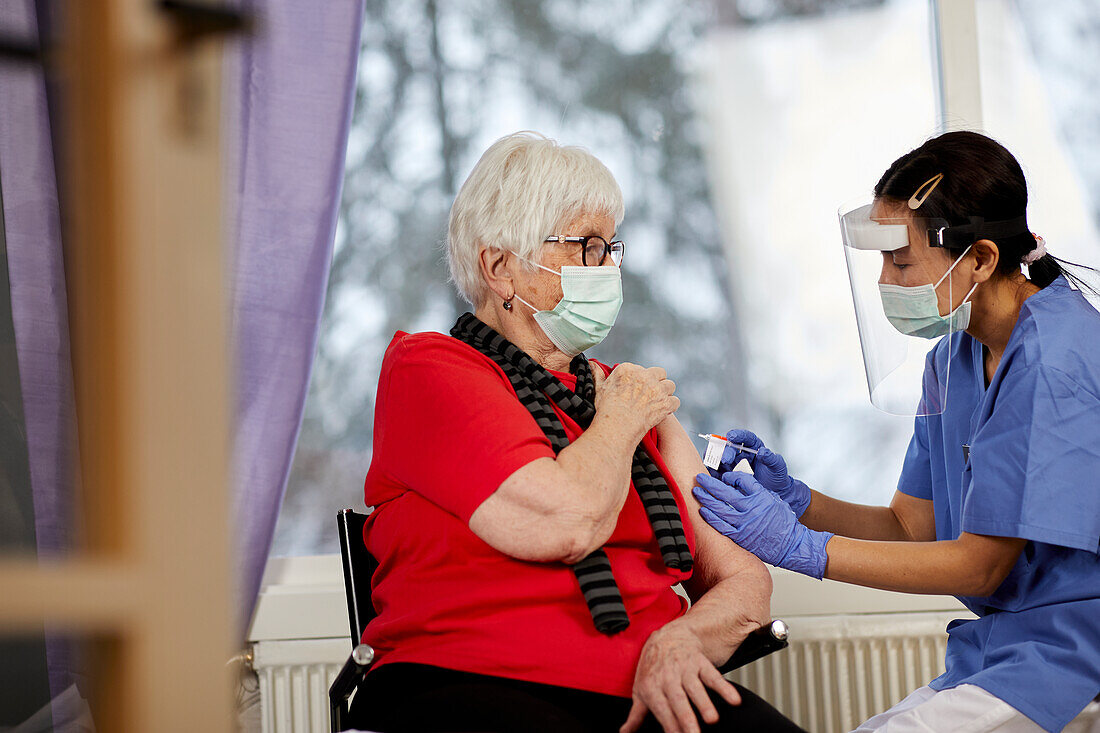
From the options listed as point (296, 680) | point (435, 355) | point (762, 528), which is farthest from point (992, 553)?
point (296, 680)

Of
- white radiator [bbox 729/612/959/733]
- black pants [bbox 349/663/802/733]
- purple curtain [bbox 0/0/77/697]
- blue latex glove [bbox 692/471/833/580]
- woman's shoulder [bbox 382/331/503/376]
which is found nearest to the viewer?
purple curtain [bbox 0/0/77/697]

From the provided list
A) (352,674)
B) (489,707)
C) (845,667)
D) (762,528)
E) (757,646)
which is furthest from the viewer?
(845,667)

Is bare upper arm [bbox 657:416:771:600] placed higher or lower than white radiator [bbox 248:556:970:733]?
higher

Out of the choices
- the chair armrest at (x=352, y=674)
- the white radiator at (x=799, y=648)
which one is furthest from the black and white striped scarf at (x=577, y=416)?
the white radiator at (x=799, y=648)

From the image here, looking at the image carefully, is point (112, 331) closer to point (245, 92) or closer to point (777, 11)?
point (245, 92)

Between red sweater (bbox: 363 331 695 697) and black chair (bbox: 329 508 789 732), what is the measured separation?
0.06 meters

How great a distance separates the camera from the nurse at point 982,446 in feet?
4.45

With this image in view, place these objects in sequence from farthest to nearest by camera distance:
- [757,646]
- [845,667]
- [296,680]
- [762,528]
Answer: [845,667] → [296,680] → [762,528] → [757,646]

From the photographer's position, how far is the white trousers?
52.3 inches

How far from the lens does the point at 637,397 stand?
4.59 feet

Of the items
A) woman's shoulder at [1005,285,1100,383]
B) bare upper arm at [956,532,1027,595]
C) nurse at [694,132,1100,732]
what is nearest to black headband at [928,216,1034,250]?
nurse at [694,132,1100,732]

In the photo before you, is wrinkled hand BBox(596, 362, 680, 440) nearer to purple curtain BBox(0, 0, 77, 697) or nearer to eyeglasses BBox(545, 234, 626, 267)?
eyeglasses BBox(545, 234, 626, 267)

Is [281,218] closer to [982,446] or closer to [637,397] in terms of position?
[637,397]

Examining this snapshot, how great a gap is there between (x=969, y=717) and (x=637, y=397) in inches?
27.4
